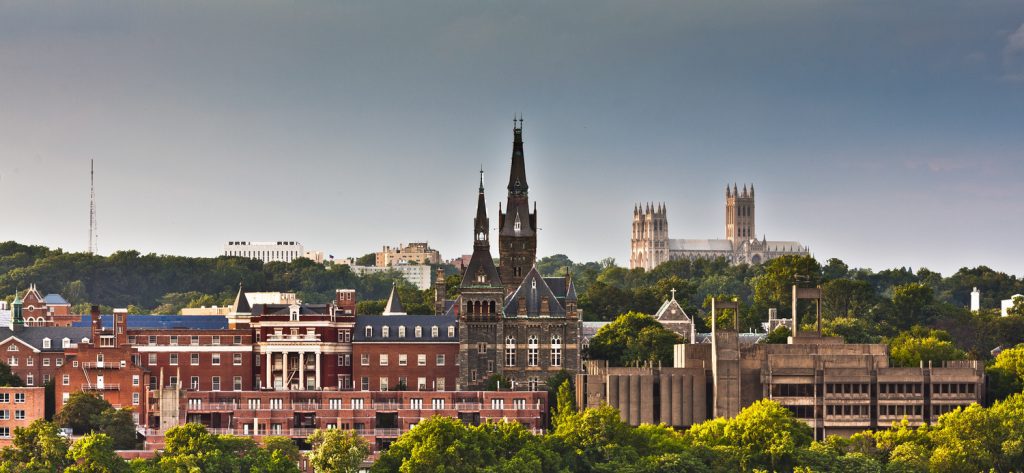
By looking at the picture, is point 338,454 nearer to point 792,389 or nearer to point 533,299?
point 533,299

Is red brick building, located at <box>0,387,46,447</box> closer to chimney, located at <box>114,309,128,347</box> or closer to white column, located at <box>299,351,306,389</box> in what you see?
chimney, located at <box>114,309,128,347</box>

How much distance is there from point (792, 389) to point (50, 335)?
61159mm

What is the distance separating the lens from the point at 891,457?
162 metres

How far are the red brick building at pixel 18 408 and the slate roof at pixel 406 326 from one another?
1004 inches

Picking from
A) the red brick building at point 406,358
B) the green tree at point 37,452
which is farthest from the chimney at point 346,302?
the green tree at point 37,452

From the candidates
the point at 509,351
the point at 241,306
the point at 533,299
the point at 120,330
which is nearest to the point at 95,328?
the point at 120,330

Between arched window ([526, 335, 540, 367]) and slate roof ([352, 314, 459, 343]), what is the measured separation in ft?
19.2

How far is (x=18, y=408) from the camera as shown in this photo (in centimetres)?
17700

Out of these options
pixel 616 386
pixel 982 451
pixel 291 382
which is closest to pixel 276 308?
pixel 291 382

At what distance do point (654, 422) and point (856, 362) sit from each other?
1623 cm

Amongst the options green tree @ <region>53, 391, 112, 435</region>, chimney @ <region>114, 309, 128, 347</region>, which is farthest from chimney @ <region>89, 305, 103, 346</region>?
green tree @ <region>53, 391, 112, 435</region>

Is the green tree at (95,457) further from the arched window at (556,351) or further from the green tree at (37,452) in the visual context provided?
the arched window at (556,351)

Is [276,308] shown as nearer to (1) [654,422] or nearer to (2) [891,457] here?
(1) [654,422]

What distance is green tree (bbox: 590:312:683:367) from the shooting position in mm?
188500
